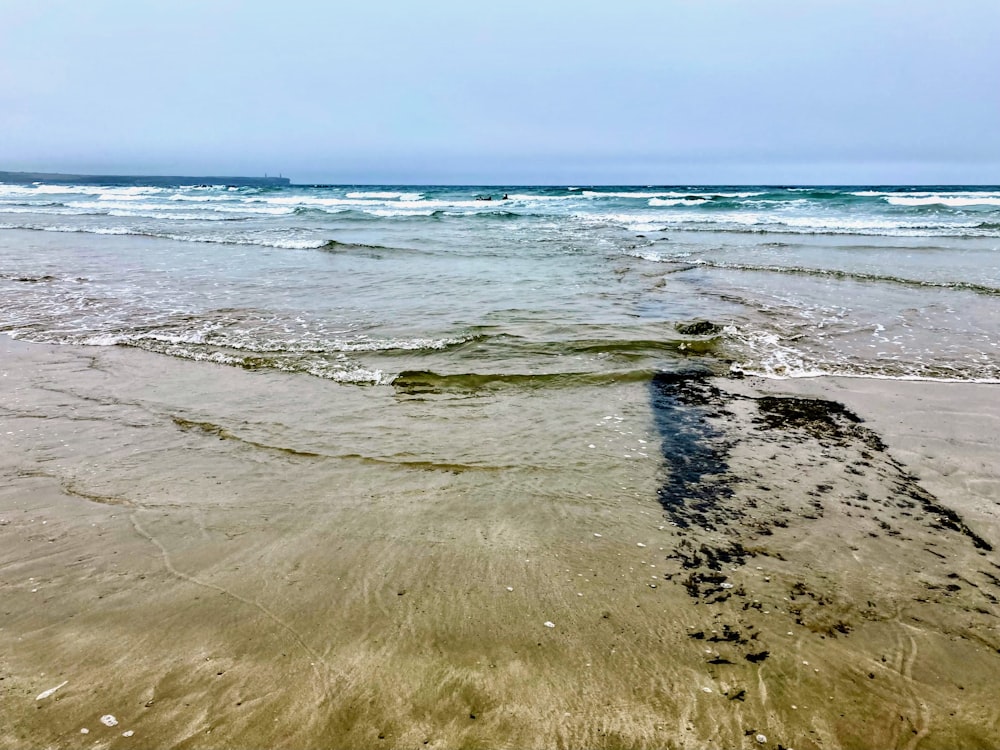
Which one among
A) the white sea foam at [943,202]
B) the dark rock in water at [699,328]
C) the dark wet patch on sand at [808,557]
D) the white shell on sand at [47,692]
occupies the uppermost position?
the white sea foam at [943,202]

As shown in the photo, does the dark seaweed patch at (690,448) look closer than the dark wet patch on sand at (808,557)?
No

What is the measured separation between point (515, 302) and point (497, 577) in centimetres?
725

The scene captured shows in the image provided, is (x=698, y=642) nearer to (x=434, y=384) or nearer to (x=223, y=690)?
(x=223, y=690)

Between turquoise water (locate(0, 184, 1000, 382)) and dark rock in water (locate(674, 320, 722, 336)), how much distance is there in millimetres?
53

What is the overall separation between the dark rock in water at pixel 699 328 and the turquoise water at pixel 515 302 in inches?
2.1

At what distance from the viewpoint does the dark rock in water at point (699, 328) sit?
26.1 feet

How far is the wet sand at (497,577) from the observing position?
229cm

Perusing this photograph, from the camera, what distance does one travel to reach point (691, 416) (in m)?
5.23

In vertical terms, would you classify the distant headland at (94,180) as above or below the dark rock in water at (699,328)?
above

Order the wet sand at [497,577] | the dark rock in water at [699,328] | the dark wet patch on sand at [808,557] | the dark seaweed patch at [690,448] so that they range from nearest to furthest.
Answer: the wet sand at [497,577] < the dark wet patch on sand at [808,557] < the dark seaweed patch at [690,448] < the dark rock in water at [699,328]

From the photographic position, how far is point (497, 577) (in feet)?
10.1

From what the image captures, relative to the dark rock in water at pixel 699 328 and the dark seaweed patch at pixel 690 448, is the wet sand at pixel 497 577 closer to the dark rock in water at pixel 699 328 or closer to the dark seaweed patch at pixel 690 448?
the dark seaweed patch at pixel 690 448

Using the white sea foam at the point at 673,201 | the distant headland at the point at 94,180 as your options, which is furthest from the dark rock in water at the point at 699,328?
the distant headland at the point at 94,180

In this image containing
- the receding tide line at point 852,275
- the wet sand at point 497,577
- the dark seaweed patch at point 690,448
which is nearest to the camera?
the wet sand at point 497,577
